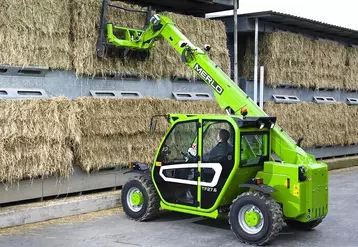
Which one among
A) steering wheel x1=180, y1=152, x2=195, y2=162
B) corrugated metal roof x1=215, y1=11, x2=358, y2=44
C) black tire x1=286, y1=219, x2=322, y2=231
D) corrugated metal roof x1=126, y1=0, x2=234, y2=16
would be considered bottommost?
black tire x1=286, y1=219, x2=322, y2=231

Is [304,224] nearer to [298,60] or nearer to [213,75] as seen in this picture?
[213,75]

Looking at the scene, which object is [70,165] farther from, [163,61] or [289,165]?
[289,165]

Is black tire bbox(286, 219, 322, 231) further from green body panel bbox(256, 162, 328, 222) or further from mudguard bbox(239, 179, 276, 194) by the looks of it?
mudguard bbox(239, 179, 276, 194)

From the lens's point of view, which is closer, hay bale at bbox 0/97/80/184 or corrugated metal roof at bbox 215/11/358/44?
hay bale at bbox 0/97/80/184

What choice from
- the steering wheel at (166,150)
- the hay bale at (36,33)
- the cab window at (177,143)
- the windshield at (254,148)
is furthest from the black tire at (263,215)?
the hay bale at (36,33)

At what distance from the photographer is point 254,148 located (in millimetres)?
8383

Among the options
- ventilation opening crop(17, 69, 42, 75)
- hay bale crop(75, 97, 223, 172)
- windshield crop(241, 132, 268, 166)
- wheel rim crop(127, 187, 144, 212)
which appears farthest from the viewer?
hay bale crop(75, 97, 223, 172)

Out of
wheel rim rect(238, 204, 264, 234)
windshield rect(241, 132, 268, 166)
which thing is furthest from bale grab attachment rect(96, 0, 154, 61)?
wheel rim rect(238, 204, 264, 234)

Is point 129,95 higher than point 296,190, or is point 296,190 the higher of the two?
point 129,95

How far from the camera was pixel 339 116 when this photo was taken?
17.4m

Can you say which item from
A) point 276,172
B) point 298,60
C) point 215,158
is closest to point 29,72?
point 215,158

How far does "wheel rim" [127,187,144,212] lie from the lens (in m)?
9.09

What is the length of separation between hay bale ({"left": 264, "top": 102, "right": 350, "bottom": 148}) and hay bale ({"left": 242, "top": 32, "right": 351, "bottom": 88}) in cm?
72

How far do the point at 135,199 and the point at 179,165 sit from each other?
114 centimetres
